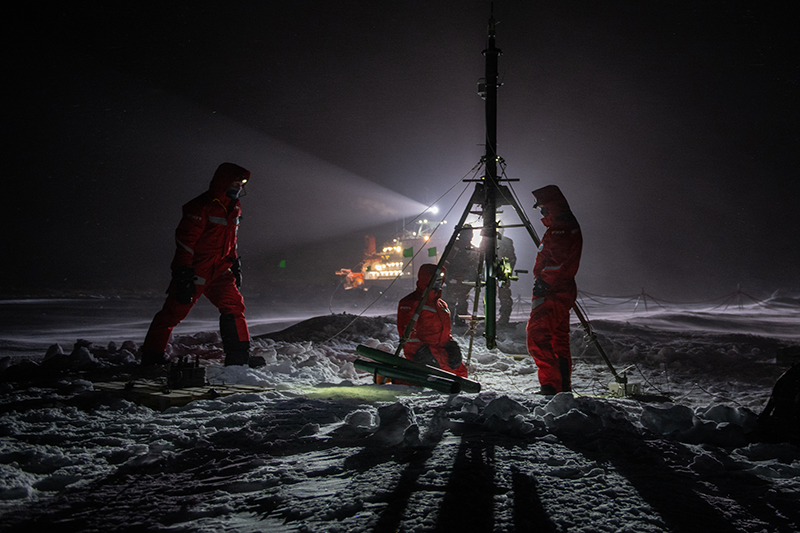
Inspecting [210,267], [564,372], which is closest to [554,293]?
[564,372]

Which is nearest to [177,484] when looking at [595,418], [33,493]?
[33,493]

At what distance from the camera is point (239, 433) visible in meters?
2.88

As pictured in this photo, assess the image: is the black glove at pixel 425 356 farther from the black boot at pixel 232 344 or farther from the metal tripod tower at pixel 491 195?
the black boot at pixel 232 344

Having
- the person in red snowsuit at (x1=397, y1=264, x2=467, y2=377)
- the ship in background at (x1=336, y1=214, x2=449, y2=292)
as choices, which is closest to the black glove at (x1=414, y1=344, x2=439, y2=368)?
the person in red snowsuit at (x1=397, y1=264, x2=467, y2=377)

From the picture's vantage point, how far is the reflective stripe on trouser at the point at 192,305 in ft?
16.8

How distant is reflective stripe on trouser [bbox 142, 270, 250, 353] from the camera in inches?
201

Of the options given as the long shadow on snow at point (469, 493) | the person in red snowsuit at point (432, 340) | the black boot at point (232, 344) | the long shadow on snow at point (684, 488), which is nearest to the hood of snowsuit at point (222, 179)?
the black boot at point (232, 344)

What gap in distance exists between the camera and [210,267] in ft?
17.5

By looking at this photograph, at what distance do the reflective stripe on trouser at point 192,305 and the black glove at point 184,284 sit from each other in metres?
0.10

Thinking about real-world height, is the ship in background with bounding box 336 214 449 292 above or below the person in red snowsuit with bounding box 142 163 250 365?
above

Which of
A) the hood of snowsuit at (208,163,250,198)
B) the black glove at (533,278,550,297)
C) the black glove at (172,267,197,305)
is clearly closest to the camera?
the black glove at (533,278,550,297)

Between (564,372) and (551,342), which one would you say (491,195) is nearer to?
(551,342)

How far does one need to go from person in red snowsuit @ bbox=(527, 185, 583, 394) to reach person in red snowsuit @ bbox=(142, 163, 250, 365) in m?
3.76

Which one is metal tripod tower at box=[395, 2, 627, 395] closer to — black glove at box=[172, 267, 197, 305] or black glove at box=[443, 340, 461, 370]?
black glove at box=[443, 340, 461, 370]
